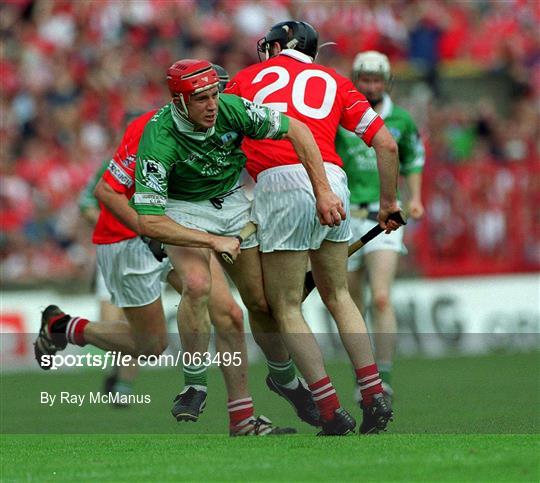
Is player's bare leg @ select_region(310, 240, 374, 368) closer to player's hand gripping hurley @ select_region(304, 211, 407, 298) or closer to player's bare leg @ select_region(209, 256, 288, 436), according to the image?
player's hand gripping hurley @ select_region(304, 211, 407, 298)

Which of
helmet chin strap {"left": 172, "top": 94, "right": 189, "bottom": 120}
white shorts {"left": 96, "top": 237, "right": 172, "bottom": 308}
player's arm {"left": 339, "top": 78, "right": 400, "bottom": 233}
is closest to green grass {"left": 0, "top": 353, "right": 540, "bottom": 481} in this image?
white shorts {"left": 96, "top": 237, "right": 172, "bottom": 308}

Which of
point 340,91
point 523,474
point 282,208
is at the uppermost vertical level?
point 340,91

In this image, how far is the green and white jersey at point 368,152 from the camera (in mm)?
11133

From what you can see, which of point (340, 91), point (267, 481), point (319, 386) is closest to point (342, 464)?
point (267, 481)

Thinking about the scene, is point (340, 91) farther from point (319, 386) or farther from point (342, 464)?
point (342, 464)

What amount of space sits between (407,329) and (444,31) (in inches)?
283

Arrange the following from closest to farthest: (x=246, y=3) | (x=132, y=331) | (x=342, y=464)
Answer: (x=342, y=464), (x=132, y=331), (x=246, y=3)

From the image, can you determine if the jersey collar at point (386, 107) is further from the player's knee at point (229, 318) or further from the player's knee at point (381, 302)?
the player's knee at point (229, 318)

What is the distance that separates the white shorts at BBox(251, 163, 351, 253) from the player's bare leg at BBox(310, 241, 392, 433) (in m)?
0.11

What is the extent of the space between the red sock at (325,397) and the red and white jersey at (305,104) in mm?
1324

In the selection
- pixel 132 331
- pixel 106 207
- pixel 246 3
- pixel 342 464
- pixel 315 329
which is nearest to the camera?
pixel 342 464

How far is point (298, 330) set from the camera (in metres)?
8.27

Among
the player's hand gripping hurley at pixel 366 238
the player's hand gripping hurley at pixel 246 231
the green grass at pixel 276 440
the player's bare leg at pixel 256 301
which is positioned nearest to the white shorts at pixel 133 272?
the green grass at pixel 276 440

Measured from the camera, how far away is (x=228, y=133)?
8.20 meters
